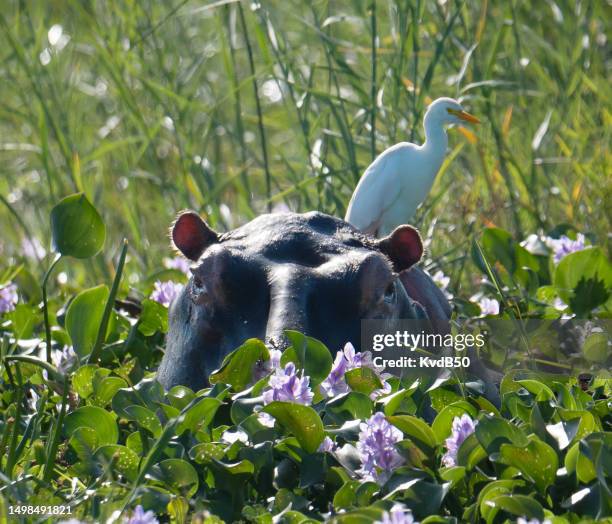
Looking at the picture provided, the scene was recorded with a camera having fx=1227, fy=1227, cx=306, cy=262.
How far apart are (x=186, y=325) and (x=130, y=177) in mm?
2917

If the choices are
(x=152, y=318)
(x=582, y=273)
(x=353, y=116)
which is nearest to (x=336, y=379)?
(x=152, y=318)

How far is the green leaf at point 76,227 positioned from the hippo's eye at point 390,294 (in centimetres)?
76

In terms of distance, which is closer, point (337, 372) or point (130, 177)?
point (337, 372)

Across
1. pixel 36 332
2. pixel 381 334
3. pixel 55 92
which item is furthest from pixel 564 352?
pixel 55 92

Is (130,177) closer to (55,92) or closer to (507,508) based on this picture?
(55,92)

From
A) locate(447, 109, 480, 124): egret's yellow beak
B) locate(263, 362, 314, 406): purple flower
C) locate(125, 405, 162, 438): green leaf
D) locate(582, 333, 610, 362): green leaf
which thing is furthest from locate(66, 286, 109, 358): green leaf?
locate(447, 109, 480, 124): egret's yellow beak

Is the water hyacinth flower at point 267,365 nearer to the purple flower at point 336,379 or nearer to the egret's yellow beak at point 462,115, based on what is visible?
the purple flower at point 336,379

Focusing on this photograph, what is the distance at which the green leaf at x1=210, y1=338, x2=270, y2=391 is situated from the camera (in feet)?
9.38

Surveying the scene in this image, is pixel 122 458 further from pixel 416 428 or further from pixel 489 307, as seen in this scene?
pixel 489 307

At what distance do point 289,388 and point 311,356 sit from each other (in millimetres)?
226

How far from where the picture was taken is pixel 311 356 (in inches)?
112

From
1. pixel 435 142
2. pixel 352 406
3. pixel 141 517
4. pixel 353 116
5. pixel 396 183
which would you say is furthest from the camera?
pixel 353 116

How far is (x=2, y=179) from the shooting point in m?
7.70

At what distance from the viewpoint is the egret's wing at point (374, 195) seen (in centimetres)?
450
